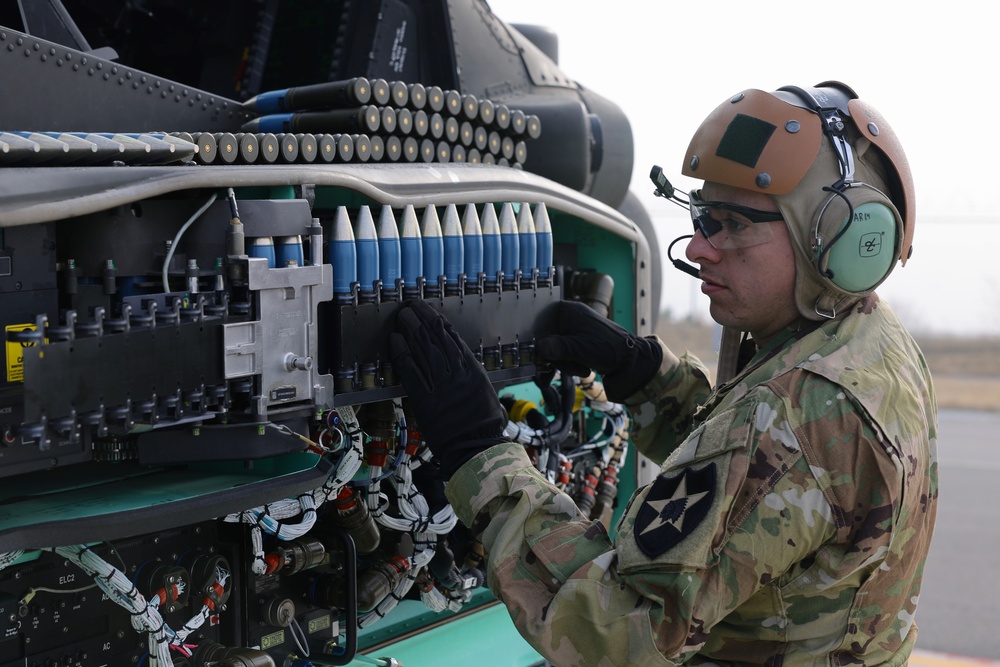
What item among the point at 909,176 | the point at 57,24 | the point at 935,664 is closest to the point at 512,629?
the point at 909,176

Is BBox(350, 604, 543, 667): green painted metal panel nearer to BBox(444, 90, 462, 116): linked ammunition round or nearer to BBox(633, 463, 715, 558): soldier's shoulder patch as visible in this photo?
BBox(633, 463, 715, 558): soldier's shoulder patch

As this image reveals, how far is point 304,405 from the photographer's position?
10.0ft

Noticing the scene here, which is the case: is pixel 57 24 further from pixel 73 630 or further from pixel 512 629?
pixel 512 629

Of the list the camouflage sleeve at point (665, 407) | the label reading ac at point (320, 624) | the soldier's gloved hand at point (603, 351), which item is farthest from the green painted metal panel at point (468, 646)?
the soldier's gloved hand at point (603, 351)

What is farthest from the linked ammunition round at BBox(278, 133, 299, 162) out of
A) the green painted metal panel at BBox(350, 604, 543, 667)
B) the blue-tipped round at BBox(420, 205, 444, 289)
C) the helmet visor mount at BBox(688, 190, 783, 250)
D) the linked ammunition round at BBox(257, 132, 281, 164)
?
the green painted metal panel at BBox(350, 604, 543, 667)

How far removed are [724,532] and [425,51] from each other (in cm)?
295

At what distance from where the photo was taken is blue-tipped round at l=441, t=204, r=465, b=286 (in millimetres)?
3561

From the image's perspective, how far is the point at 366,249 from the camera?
326 centimetres

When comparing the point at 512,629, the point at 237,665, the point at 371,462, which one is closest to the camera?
the point at 237,665

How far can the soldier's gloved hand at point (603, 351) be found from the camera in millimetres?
4023

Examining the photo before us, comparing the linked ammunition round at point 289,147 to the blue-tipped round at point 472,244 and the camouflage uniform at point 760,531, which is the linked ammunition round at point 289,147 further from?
the camouflage uniform at point 760,531

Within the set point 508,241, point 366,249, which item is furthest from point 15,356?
point 508,241

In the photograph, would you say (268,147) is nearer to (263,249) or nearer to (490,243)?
(263,249)

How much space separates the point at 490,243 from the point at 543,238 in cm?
33
